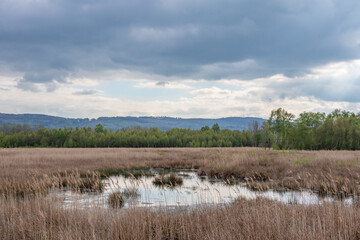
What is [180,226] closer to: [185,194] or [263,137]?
[185,194]

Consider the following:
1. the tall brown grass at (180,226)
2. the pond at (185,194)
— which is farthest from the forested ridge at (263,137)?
the tall brown grass at (180,226)

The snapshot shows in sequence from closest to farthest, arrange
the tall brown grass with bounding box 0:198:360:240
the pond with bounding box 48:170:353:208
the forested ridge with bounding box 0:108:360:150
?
the tall brown grass with bounding box 0:198:360:240, the pond with bounding box 48:170:353:208, the forested ridge with bounding box 0:108:360:150

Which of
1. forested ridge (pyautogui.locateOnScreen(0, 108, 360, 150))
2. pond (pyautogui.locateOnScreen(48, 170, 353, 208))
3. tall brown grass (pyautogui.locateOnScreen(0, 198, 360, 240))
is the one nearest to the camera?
tall brown grass (pyautogui.locateOnScreen(0, 198, 360, 240))

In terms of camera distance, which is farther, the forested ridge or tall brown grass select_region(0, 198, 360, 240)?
the forested ridge

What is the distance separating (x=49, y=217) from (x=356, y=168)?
18.7 meters

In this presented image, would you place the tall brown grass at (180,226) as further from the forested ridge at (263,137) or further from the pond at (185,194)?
the forested ridge at (263,137)

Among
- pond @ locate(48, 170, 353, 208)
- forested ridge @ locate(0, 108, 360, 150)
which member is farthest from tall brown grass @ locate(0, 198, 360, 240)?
forested ridge @ locate(0, 108, 360, 150)

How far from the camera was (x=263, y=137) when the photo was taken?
73188 millimetres

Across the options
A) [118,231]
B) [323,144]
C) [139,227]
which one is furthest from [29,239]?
[323,144]

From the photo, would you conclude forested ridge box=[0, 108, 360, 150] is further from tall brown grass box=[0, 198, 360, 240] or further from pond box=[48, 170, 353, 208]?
tall brown grass box=[0, 198, 360, 240]

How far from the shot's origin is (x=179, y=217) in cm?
734

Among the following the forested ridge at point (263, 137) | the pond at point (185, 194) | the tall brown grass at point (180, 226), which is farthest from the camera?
the forested ridge at point (263, 137)

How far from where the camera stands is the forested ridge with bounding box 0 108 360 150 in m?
57.6

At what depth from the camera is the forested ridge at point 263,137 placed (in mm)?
57562
